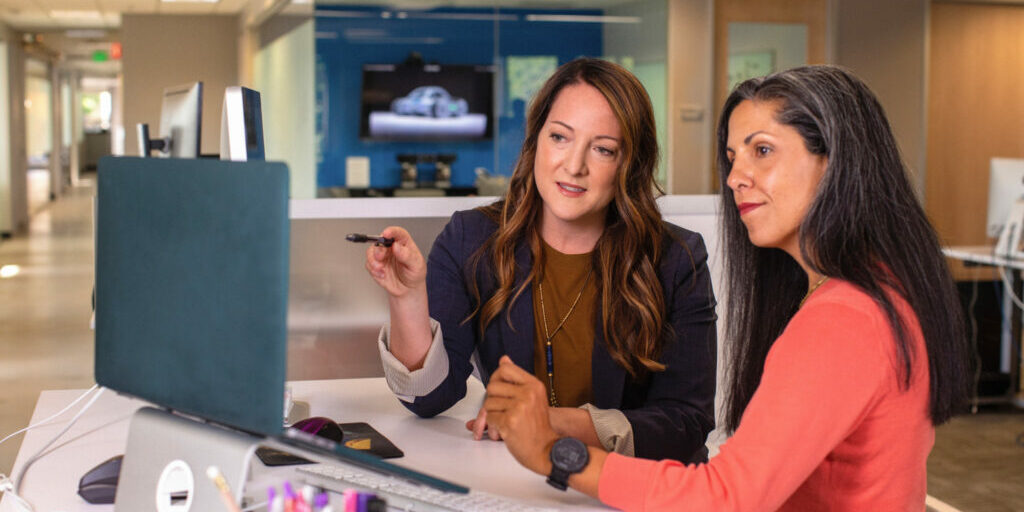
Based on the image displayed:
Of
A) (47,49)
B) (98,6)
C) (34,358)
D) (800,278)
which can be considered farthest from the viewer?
(47,49)

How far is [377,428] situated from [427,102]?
6.32 m

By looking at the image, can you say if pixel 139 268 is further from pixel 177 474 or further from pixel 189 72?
pixel 189 72

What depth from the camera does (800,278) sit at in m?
1.58

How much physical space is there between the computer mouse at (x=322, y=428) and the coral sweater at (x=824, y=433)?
1.69 feet

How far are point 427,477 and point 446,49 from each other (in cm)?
699

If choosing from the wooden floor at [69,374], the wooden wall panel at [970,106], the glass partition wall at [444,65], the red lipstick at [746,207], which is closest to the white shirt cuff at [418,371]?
the red lipstick at [746,207]

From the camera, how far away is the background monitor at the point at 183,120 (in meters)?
2.48

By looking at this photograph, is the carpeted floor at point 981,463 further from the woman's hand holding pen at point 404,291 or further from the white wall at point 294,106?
the white wall at point 294,106

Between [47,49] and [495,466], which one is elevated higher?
[47,49]

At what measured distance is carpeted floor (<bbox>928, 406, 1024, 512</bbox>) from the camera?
4004 millimetres

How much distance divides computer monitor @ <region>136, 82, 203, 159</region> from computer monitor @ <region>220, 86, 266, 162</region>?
0.67 metres

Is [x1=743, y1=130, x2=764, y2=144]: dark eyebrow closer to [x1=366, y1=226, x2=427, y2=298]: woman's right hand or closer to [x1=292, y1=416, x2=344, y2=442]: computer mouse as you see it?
[x1=366, y1=226, x2=427, y2=298]: woman's right hand

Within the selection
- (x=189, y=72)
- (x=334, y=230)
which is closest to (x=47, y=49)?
(x=189, y=72)

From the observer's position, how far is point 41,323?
773cm
